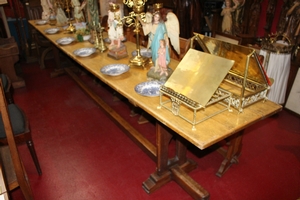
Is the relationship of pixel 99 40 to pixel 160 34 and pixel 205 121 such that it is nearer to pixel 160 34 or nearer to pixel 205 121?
pixel 160 34

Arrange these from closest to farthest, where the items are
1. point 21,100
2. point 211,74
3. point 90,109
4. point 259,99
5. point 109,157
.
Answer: point 211,74 < point 259,99 < point 109,157 < point 90,109 < point 21,100

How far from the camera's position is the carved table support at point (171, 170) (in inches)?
83.9

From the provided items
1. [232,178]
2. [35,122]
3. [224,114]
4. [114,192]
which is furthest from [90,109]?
[224,114]

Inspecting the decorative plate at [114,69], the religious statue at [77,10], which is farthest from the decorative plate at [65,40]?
the decorative plate at [114,69]

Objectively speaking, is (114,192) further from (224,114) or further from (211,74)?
(211,74)

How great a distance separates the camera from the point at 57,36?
3711mm

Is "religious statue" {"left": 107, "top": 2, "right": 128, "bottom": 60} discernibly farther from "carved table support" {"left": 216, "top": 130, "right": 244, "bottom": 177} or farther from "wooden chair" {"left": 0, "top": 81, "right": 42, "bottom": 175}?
"carved table support" {"left": 216, "top": 130, "right": 244, "bottom": 177}

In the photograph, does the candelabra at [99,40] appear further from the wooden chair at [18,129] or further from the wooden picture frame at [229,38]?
the wooden picture frame at [229,38]

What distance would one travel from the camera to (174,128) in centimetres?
156

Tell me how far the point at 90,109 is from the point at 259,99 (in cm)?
248

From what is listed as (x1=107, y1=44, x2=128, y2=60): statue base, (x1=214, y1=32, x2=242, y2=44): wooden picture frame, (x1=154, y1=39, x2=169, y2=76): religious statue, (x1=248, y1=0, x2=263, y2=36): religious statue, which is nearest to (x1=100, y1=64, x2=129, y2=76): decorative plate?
(x1=107, y1=44, x2=128, y2=60): statue base

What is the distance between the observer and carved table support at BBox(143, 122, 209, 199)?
2.13 m

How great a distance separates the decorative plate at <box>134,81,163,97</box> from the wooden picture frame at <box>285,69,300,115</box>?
2.20 meters

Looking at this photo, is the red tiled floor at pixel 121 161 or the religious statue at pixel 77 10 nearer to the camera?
the red tiled floor at pixel 121 161
